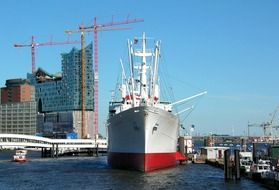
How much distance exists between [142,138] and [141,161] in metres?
3.15

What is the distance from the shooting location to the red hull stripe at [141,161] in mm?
74731

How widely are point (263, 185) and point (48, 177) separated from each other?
30.3 meters

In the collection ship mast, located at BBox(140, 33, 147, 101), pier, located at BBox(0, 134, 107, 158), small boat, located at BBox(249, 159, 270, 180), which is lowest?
small boat, located at BBox(249, 159, 270, 180)

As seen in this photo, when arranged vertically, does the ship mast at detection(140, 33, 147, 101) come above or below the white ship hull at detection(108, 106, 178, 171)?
above

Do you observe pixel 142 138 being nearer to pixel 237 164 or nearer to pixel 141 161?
pixel 141 161

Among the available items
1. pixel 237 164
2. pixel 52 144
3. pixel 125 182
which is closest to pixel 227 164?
pixel 237 164

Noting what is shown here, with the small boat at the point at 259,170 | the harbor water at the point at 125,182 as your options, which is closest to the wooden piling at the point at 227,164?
the harbor water at the point at 125,182

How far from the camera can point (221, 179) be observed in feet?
232

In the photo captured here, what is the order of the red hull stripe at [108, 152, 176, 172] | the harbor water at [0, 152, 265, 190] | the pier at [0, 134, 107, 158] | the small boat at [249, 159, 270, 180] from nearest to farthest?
the harbor water at [0, 152, 265, 190] → the small boat at [249, 159, 270, 180] → the red hull stripe at [108, 152, 176, 172] → the pier at [0, 134, 107, 158]

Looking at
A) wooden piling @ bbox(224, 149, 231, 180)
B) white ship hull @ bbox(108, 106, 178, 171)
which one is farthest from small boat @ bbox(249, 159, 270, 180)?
white ship hull @ bbox(108, 106, 178, 171)

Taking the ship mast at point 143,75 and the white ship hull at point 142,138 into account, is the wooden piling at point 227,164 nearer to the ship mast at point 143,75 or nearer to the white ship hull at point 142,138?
the white ship hull at point 142,138

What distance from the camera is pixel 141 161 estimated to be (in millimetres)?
74750

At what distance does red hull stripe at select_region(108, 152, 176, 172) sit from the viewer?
7473 centimetres

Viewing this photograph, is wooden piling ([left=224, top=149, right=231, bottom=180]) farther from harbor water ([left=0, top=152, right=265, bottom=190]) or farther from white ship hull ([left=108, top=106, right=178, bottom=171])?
white ship hull ([left=108, top=106, right=178, bottom=171])
